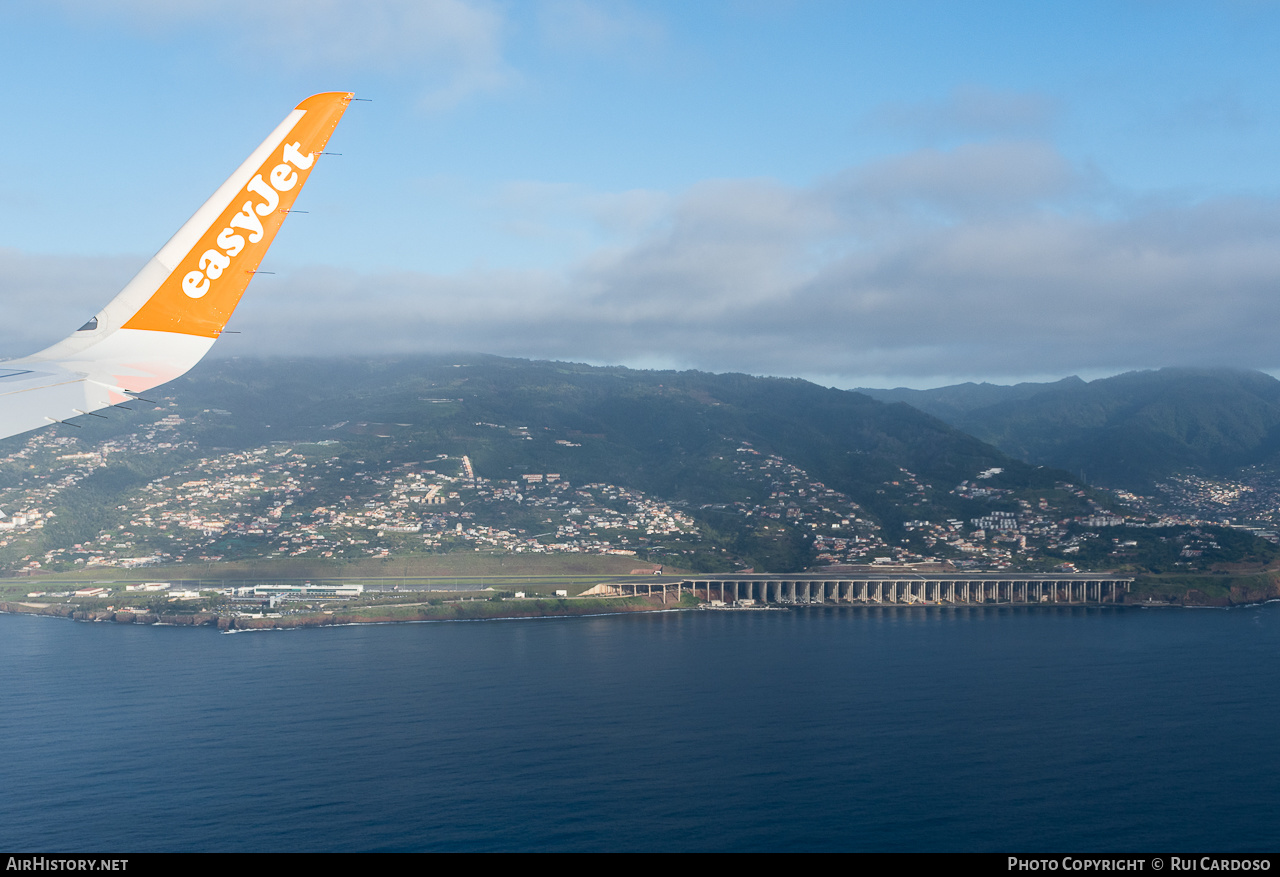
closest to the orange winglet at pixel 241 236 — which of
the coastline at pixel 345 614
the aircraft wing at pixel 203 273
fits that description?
the aircraft wing at pixel 203 273

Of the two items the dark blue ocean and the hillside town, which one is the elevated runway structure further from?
the dark blue ocean

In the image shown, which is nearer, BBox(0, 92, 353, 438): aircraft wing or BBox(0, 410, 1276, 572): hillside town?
BBox(0, 92, 353, 438): aircraft wing

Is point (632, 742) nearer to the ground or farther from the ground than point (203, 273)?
nearer to the ground

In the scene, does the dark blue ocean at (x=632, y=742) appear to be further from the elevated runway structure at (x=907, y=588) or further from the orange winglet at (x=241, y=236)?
the elevated runway structure at (x=907, y=588)

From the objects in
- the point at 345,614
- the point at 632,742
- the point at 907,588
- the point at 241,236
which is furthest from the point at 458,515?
the point at 241,236

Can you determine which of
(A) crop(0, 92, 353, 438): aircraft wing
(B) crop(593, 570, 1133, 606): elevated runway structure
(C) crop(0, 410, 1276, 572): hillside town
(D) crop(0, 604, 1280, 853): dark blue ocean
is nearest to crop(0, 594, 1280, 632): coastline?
(D) crop(0, 604, 1280, 853): dark blue ocean

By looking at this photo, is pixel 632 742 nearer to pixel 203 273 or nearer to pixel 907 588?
pixel 203 273
